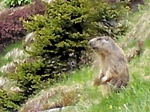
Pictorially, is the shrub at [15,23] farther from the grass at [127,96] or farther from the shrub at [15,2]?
the grass at [127,96]

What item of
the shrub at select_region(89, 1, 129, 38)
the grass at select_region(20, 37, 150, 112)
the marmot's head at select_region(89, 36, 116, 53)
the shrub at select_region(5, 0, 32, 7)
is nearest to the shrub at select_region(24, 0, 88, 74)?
the shrub at select_region(89, 1, 129, 38)

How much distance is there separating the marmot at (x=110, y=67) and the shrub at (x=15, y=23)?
37.5 ft

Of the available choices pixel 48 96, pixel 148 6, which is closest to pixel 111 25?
pixel 148 6

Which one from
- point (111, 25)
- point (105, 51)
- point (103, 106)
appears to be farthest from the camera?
point (111, 25)

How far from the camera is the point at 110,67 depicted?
341 inches

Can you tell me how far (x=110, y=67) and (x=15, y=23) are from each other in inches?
487

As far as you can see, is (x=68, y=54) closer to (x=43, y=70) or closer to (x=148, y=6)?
(x=43, y=70)

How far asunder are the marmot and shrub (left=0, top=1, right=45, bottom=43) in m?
11.4

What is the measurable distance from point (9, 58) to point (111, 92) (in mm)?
11262

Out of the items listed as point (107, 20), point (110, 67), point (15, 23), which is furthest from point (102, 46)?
point (15, 23)

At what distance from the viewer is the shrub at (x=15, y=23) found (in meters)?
20.2

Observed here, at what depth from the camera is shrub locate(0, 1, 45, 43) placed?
20188mm

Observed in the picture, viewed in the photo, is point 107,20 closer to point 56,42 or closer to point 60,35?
point 60,35

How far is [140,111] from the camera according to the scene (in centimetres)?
640
